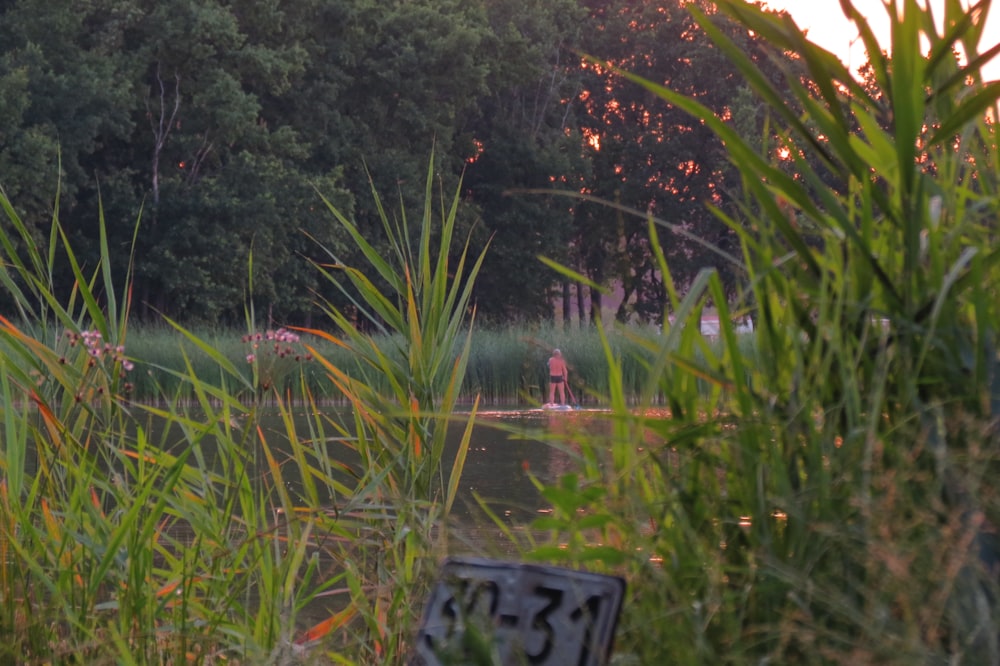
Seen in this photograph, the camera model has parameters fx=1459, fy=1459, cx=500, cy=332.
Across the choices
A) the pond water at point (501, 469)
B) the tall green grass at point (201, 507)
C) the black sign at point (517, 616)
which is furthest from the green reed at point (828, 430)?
the pond water at point (501, 469)

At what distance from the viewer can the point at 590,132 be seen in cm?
5003

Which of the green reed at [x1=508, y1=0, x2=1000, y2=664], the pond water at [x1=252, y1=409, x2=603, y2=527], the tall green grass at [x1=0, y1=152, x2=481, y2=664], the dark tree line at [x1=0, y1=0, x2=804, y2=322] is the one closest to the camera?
the green reed at [x1=508, y1=0, x2=1000, y2=664]

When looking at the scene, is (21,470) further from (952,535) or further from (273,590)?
(952,535)

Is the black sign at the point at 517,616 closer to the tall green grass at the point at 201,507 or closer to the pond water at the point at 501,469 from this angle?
the tall green grass at the point at 201,507

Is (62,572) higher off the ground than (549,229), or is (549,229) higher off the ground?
(549,229)

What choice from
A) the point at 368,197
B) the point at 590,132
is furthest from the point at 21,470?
the point at 590,132

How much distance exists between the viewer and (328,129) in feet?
136

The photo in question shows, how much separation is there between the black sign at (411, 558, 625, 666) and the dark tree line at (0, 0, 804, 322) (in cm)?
3066

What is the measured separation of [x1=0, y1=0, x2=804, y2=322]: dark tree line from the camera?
35375 millimetres

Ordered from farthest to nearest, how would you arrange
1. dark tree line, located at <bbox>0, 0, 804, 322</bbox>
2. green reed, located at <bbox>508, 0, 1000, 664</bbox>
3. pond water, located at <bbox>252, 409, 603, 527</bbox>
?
dark tree line, located at <bbox>0, 0, 804, 322</bbox> < pond water, located at <bbox>252, 409, 603, 527</bbox> < green reed, located at <bbox>508, 0, 1000, 664</bbox>

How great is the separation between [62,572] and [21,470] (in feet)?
0.93

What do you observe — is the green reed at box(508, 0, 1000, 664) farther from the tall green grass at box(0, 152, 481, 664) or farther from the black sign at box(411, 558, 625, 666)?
the tall green grass at box(0, 152, 481, 664)


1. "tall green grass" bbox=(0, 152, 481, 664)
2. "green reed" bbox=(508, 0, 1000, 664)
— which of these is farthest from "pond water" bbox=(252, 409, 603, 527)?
"green reed" bbox=(508, 0, 1000, 664)

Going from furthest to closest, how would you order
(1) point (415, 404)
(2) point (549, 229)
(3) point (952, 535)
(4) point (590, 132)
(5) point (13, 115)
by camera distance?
(4) point (590, 132)
(2) point (549, 229)
(5) point (13, 115)
(1) point (415, 404)
(3) point (952, 535)
